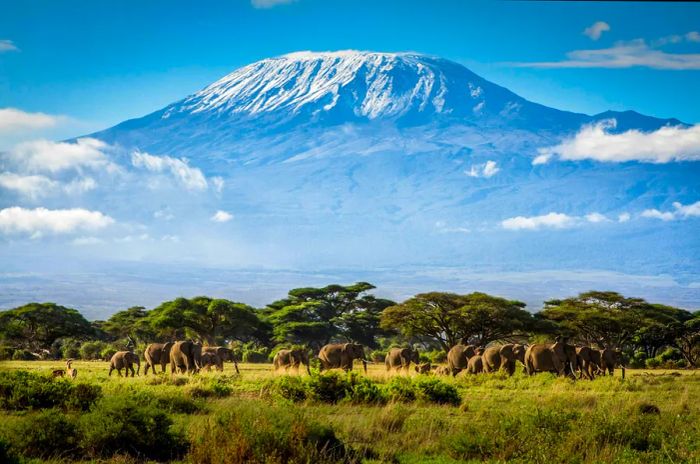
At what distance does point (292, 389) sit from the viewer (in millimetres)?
18906

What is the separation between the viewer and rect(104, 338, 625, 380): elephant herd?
27172mm

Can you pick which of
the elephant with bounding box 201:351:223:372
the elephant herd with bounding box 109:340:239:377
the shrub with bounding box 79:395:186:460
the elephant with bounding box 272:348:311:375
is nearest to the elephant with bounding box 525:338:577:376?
the elephant with bounding box 272:348:311:375

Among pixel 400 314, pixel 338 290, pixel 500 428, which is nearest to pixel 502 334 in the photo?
pixel 400 314

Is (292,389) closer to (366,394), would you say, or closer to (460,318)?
(366,394)

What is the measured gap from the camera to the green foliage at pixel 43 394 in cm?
1612

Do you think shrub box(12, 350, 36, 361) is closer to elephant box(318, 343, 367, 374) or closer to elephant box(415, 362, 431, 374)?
elephant box(318, 343, 367, 374)

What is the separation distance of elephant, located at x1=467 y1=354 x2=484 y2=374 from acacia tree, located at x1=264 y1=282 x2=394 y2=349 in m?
25.0

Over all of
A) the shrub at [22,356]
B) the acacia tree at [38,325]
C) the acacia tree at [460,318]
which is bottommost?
the shrub at [22,356]

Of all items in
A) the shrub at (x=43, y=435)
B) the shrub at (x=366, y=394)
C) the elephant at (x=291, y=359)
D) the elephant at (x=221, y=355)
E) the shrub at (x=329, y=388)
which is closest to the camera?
the shrub at (x=43, y=435)

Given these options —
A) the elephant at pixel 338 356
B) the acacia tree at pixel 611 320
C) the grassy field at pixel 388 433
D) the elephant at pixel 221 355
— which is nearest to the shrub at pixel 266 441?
the grassy field at pixel 388 433

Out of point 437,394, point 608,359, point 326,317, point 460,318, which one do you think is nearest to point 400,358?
point 608,359

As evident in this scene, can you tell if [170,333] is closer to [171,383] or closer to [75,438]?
[171,383]

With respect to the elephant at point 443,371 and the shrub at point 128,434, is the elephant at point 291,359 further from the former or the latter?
the shrub at point 128,434

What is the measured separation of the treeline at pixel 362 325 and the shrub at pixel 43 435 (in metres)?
29.8
